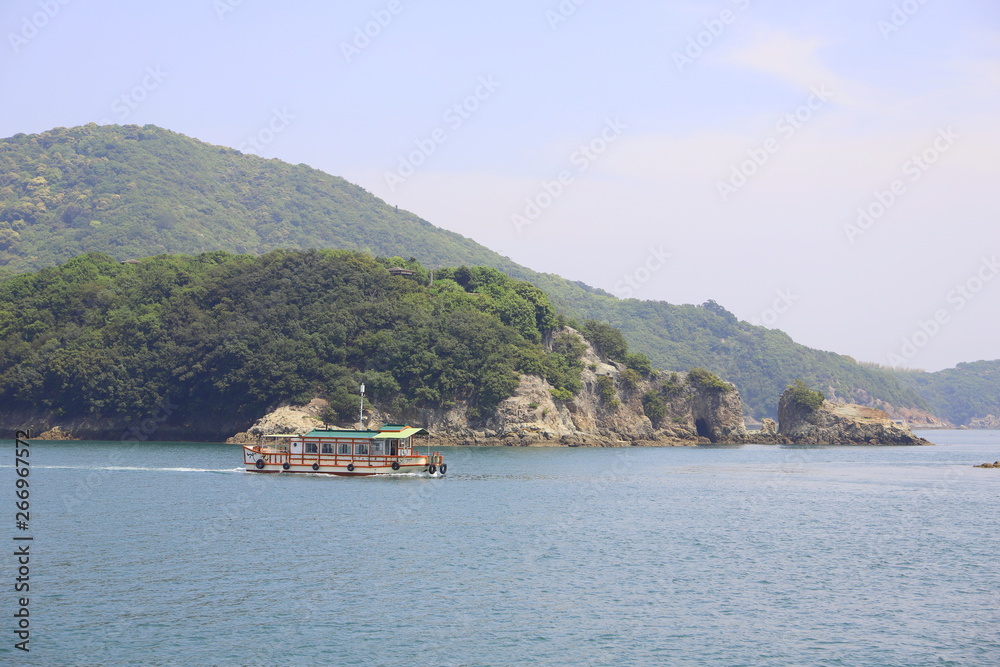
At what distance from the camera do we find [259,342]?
333ft

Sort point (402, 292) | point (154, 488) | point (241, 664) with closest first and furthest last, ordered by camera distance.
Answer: point (241, 664), point (154, 488), point (402, 292)

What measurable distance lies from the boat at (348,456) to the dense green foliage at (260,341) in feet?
105

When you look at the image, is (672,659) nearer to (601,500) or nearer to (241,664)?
(241,664)

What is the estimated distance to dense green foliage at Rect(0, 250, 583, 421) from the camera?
99.4m

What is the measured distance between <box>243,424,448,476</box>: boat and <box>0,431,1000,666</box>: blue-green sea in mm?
2531

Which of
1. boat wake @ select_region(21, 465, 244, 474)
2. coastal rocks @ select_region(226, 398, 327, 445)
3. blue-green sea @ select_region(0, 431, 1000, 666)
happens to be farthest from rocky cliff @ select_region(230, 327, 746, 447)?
blue-green sea @ select_region(0, 431, 1000, 666)

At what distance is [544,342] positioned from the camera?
11950 cm

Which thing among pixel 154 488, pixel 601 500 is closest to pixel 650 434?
pixel 601 500

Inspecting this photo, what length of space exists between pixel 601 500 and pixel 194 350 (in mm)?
64359

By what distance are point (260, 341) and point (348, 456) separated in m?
43.4

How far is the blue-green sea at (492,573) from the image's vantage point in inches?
945

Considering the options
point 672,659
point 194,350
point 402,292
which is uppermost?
point 402,292

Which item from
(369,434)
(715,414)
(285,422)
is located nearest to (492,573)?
(369,434)

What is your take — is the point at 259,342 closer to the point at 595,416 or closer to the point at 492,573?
the point at 595,416
